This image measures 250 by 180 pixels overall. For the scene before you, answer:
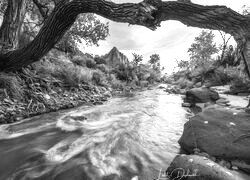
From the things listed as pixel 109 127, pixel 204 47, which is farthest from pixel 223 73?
pixel 204 47

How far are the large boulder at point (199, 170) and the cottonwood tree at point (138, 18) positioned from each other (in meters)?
1.41

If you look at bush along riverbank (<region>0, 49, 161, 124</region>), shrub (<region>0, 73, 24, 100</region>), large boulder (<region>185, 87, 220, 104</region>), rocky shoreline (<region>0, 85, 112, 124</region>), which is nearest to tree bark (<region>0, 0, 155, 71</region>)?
shrub (<region>0, 73, 24, 100</region>)

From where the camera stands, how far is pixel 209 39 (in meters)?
41.3

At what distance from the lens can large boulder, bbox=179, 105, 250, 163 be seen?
2725 millimetres

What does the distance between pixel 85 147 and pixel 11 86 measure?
121 inches

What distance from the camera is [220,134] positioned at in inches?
119

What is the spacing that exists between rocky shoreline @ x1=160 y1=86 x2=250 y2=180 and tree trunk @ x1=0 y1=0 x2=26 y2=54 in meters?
5.67

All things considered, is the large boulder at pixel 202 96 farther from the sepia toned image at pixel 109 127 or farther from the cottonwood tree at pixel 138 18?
the cottonwood tree at pixel 138 18

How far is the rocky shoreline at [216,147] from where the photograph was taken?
7.32 ft

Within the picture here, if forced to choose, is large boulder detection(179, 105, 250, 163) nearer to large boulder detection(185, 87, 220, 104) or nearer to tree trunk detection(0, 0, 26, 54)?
large boulder detection(185, 87, 220, 104)

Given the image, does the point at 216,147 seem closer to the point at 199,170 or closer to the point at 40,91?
the point at 199,170

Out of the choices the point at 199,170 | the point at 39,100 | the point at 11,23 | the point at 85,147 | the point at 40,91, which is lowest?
the point at 85,147

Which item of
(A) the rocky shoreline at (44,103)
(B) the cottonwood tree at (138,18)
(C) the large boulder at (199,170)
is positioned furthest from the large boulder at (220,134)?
(A) the rocky shoreline at (44,103)

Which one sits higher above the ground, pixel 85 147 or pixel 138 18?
pixel 138 18
